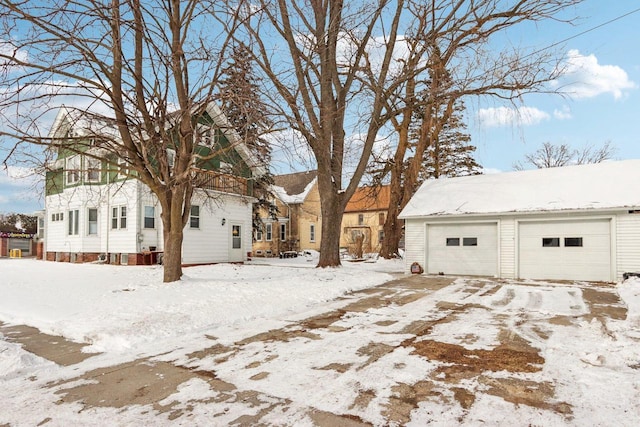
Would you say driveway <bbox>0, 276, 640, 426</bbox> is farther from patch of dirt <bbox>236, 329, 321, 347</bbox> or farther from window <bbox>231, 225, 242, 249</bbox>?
window <bbox>231, 225, 242, 249</bbox>

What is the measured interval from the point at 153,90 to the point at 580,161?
33990 millimetres

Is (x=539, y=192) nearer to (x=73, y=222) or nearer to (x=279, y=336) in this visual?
(x=279, y=336)

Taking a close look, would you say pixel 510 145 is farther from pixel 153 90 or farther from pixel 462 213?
pixel 153 90

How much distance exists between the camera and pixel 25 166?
852 centimetres

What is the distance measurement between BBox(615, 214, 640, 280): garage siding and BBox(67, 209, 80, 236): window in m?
23.1

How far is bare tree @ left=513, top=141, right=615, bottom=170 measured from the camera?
3020 cm

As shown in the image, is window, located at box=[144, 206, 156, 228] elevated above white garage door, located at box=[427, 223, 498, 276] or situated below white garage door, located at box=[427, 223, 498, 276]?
above

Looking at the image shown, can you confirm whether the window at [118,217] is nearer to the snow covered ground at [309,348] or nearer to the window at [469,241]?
the snow covered ground at [309,348]

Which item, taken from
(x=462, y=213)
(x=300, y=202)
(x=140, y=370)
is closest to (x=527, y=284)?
(x=462, y=213)

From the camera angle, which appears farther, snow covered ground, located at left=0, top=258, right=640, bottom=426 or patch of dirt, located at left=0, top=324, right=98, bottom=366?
patch of dirt, located at left=0, top=324, right=98, bottom=366

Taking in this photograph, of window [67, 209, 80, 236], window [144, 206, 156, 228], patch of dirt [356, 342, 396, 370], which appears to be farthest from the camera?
window [67, 209, 80, 236]

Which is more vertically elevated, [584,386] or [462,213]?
[462,213]

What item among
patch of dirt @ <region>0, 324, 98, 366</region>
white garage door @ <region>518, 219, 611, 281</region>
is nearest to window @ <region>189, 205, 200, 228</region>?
patch of dirt @ <region>0, 324, 98, 366</region>

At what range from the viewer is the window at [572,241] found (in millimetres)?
11969
